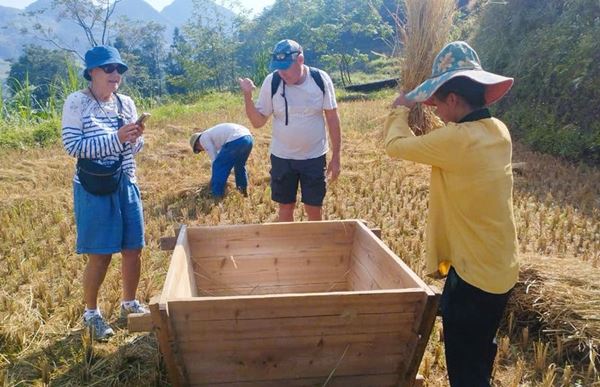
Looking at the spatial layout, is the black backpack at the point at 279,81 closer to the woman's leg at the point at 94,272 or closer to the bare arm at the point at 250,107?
the bare arm at the point at 250,107

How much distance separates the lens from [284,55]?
3.21 m

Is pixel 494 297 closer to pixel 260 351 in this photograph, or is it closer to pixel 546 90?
pixel 260 351

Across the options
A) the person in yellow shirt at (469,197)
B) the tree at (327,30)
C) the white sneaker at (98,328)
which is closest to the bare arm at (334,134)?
the person in yellow shirt at (469,197)

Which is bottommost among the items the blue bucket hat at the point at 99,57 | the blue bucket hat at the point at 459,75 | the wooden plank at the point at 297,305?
the wooden plank at the point at 297,305

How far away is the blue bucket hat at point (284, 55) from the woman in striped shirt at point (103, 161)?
95 centimetres

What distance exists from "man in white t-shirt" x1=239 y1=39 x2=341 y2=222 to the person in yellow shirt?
1.50m

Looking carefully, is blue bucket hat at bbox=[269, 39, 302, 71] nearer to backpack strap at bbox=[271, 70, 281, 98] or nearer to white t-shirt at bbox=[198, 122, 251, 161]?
backpack strap at bbox=[271, 70, 281, 98]

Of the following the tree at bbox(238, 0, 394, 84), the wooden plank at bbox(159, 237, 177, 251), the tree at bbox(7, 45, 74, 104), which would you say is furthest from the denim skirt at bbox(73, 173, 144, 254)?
the tree at bbox(7, 45, 74, 104)

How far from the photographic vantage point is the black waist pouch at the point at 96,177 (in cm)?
267

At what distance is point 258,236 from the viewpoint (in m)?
2.87

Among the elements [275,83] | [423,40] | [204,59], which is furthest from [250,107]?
[204,59]

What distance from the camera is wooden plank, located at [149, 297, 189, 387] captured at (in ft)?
5.77

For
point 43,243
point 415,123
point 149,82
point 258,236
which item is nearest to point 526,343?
point 258,236

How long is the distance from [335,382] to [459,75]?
1.29 metres
